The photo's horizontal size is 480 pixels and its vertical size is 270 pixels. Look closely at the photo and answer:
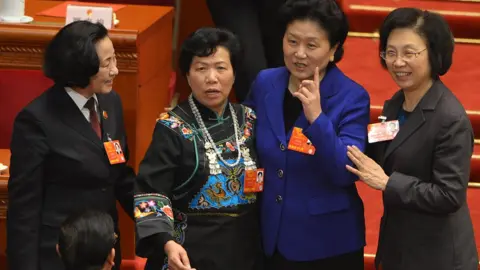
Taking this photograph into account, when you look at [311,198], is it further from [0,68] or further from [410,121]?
[0,68]

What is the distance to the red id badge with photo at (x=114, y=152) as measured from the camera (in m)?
2.84

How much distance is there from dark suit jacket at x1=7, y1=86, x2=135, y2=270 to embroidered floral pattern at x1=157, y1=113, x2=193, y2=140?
250 mm

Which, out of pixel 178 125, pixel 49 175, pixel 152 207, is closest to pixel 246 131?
pixel 178 125

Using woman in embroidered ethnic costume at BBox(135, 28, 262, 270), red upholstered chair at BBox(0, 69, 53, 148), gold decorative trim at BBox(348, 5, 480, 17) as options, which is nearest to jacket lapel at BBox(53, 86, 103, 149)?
woman in embroidered ethnic costume at BBox(135, 28, 262, 270)

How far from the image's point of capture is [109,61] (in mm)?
2848

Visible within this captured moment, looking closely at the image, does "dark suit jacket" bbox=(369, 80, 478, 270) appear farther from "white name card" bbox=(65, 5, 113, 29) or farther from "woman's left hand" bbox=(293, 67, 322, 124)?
"white name card" bbox=(65, 5, 113, 29)

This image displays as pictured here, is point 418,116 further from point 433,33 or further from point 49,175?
point 49,175

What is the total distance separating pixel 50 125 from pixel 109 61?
0.92ft

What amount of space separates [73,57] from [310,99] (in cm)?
72

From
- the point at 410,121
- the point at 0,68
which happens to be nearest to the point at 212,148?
the point at 410,121

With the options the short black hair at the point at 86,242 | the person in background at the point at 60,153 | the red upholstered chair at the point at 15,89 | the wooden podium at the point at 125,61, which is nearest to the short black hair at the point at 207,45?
the person in background at the point at 60,153

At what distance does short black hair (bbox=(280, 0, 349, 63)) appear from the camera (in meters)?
2.76

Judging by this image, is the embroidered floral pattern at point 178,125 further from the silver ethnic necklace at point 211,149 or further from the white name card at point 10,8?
the white name card at point 10,8

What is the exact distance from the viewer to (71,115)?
9.18 feet
